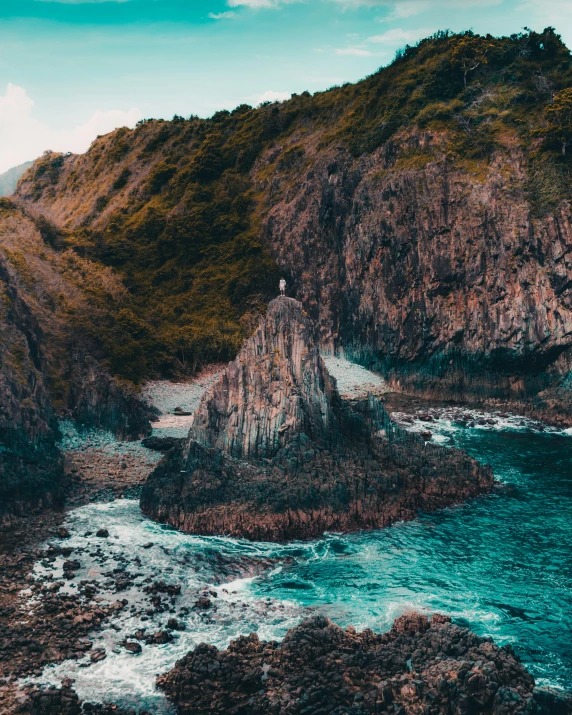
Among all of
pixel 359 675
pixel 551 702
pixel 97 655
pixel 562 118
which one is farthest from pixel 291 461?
pixel 562 118

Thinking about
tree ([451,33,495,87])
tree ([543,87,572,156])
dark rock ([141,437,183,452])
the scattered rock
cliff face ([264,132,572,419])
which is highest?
tree ([451,33,495,87])

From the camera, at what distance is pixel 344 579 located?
1586 inches

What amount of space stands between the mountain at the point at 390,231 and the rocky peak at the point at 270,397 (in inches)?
1064

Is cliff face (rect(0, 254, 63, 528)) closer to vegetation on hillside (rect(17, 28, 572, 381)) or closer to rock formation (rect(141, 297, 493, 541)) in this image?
rock formation (rect(141, 297, 493, 541))

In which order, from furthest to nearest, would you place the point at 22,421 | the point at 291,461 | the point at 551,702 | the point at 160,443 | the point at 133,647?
1. the point at 160,443
2. the point at 22,421
3. the point at 291,461
4. the point at 133,647
5. the point at 551,702

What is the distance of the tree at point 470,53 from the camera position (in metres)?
97.3

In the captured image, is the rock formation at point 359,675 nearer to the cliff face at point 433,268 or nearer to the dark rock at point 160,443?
the dark rock at point 160,443

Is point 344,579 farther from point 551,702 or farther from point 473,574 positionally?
point 551,702

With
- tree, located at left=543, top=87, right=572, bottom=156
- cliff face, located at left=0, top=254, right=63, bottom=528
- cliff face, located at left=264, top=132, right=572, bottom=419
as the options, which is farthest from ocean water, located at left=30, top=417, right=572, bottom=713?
tree, located at left=543, top=87, right=572, bottom=156

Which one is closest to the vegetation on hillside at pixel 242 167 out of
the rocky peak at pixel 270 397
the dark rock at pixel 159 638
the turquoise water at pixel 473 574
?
the rocky peak at pixel 270 397

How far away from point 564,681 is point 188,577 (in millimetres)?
20200

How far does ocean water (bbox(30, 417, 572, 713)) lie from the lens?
3300 centimetres

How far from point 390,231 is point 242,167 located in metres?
37.8

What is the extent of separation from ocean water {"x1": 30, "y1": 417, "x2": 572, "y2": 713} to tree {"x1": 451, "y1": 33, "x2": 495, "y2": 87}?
6697 centimetres
